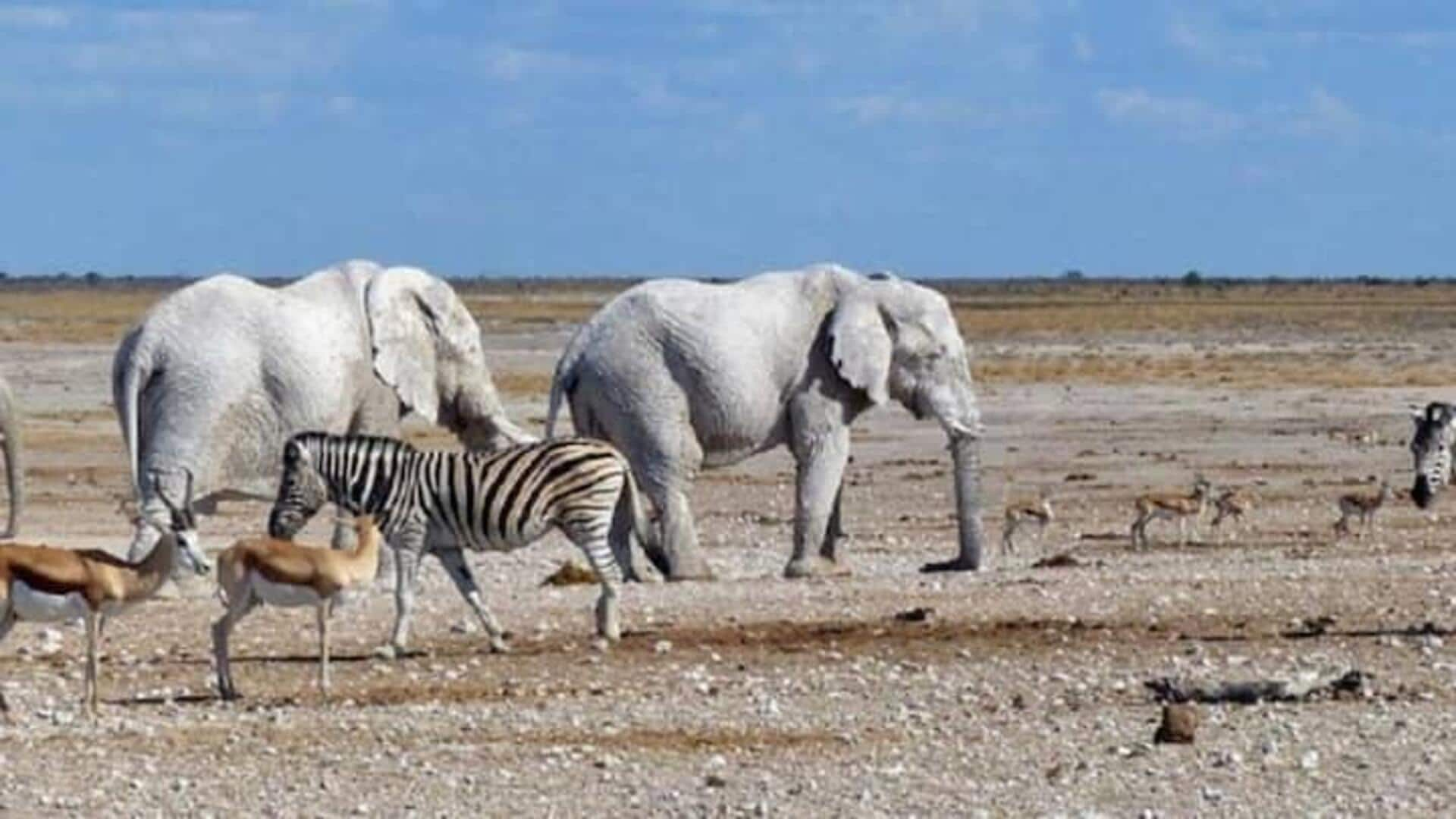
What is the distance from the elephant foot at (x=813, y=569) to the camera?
2412cm

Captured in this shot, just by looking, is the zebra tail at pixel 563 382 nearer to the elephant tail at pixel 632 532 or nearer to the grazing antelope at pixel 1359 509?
the elephant tail at pixel 632 532

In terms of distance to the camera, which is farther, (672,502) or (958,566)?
(958,566)

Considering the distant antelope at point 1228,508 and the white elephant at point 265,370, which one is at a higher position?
the white elephant at point 265,370

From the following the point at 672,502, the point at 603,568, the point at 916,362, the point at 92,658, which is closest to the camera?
the point at 92,658

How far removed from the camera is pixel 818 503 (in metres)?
24.6

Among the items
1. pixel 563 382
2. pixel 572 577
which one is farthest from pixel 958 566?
pixel 563 382

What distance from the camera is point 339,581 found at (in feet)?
55.1

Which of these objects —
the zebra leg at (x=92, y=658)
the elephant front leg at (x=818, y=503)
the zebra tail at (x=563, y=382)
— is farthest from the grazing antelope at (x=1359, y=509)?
A: the zebra leg at (x=92, y=658)

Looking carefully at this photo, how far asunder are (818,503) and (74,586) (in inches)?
355

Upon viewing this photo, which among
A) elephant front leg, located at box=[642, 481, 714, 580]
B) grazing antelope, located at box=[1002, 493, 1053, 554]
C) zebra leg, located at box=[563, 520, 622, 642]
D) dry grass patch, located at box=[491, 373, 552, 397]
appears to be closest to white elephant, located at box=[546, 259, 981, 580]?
elephant front leg, located at box=[642, 481, 714, 580]

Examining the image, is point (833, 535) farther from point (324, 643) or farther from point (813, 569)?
point (324, 643)

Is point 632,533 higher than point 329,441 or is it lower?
lower

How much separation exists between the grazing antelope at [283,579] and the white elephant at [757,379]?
7054mm

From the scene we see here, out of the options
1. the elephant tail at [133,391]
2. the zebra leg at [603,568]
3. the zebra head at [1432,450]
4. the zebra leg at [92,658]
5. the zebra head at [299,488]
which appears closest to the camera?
the zebra leg at [92,658]
